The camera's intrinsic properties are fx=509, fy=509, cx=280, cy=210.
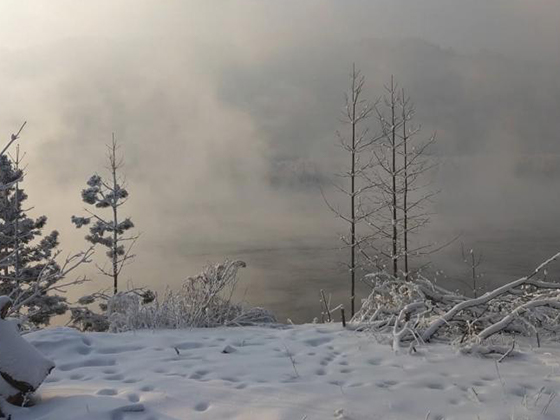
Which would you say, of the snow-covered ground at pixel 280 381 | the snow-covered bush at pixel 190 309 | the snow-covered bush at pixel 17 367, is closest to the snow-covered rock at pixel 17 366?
the snow-covered bush at pixel 17 367

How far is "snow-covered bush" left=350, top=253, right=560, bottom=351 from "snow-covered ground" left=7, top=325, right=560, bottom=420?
28 cm

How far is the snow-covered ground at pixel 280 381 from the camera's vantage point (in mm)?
3564

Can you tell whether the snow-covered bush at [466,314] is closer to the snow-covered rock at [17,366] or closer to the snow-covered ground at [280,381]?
the snow-covered ground at [280,381]

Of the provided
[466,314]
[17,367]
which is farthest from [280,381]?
[466,314]

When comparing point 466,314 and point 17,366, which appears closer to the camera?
point 17,366

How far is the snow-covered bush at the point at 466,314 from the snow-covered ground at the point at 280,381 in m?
0.28

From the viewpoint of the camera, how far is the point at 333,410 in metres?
3.54

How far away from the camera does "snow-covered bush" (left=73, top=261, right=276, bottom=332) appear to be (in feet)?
23.8

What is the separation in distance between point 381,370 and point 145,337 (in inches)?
117

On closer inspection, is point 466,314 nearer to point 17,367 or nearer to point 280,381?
point 280,381

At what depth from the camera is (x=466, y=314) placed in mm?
5859

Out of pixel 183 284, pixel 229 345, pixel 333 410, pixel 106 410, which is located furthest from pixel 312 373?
pixel 183 284

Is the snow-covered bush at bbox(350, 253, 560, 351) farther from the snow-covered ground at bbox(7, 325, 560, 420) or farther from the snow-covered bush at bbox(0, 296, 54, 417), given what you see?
the snow-covered bush at bbox(0, 296, 54, 417)

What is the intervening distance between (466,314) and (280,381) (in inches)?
105
